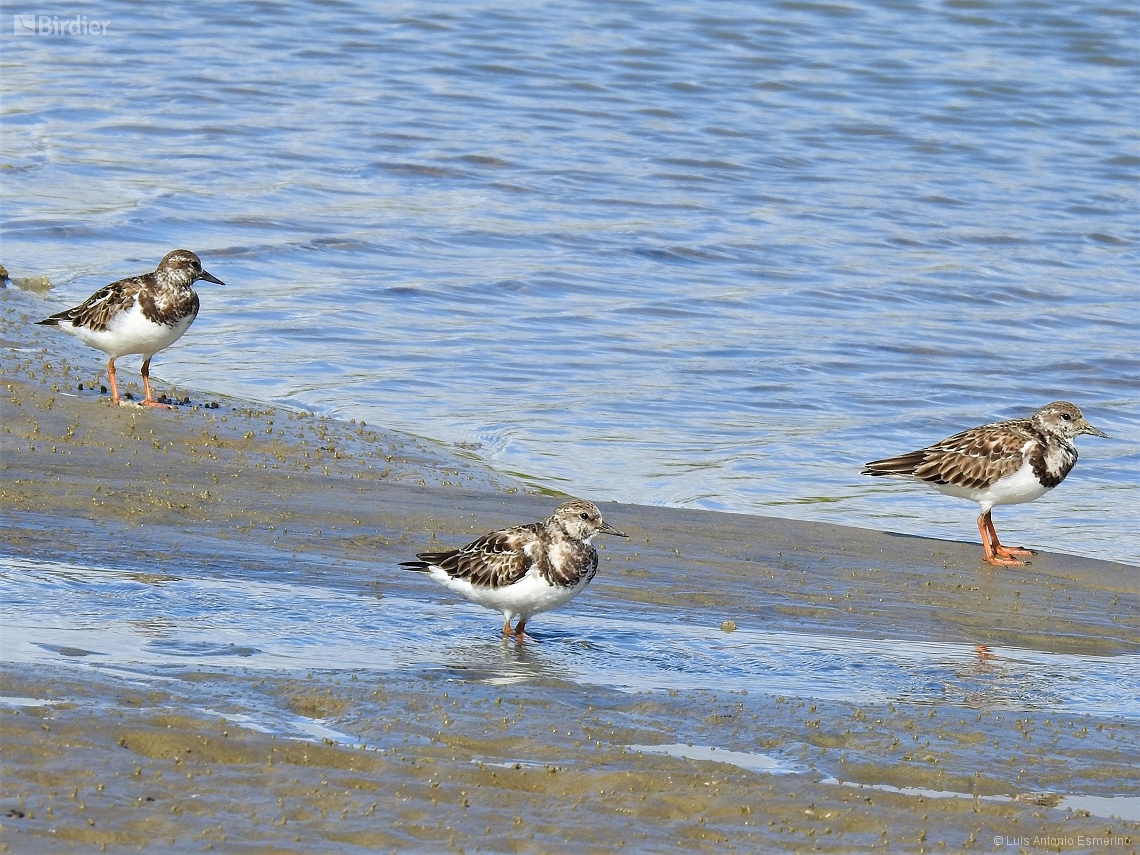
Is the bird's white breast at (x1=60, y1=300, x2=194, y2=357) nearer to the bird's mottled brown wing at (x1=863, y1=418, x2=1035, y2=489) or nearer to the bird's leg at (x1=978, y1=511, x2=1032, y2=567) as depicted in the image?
the bird's mottled brown wing at (x1=863, y1=418, x2=1035, y2=489)

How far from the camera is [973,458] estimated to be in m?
11.2

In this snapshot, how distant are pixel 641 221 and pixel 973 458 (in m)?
10.6

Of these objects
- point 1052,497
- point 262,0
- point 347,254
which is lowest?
point 1052,497

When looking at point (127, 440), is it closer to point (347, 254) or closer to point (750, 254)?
point (347, 254)

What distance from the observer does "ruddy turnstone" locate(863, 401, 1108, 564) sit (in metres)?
11.1

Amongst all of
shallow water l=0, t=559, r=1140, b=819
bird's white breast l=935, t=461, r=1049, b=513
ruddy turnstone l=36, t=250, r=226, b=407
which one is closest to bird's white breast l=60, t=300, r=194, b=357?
ruddy turnstone l=36, t=250, r=226, b=407

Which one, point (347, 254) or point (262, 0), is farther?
point (262, 0)

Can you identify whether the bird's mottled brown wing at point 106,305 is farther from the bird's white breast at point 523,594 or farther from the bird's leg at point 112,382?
the bird's white breast at point 523,594

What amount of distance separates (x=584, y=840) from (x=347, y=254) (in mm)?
13887

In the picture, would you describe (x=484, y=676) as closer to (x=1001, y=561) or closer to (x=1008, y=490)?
(x=1001, y=561)

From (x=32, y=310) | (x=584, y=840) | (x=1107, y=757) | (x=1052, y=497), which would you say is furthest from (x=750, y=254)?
(x=584, y=840)

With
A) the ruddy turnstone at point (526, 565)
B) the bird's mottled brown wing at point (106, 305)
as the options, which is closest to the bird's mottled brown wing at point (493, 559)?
the ruddy turnstone at point (526, 565)

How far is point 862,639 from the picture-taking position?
9.01 meters

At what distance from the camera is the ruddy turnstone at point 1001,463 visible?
36.6 ft
